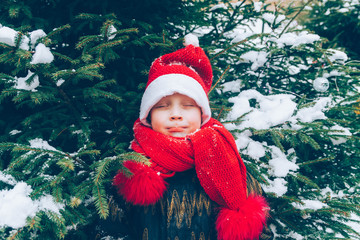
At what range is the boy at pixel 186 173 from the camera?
1481 millimetres

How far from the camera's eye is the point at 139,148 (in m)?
1.68

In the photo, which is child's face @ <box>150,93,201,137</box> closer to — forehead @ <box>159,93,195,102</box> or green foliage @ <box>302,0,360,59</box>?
forehead @ <box>159,93,195,102</box>

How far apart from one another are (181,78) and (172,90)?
0.45 feet

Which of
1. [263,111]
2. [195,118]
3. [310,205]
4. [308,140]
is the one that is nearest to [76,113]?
[195,118]

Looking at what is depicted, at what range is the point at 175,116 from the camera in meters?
1.61

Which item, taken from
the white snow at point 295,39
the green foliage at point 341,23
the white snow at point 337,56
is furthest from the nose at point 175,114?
the green foliage at point 341,23

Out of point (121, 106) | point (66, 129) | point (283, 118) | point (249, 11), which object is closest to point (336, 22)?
point (249, 11)

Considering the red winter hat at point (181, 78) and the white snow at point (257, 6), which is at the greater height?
the white snow at point (257, 6)

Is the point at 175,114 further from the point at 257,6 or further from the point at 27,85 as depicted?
the point at 257,6

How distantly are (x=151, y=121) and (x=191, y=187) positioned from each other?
57 cm

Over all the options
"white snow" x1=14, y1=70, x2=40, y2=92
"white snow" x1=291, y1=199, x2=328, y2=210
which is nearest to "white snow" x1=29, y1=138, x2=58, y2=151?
"white snow" x1=14, y1=70, x2=40, y2=92

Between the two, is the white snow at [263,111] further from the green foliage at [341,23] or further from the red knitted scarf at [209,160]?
the green foliage at [341,23]

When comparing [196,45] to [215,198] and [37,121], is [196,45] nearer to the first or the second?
[215,198]

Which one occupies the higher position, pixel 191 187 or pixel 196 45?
pixel 196 45
